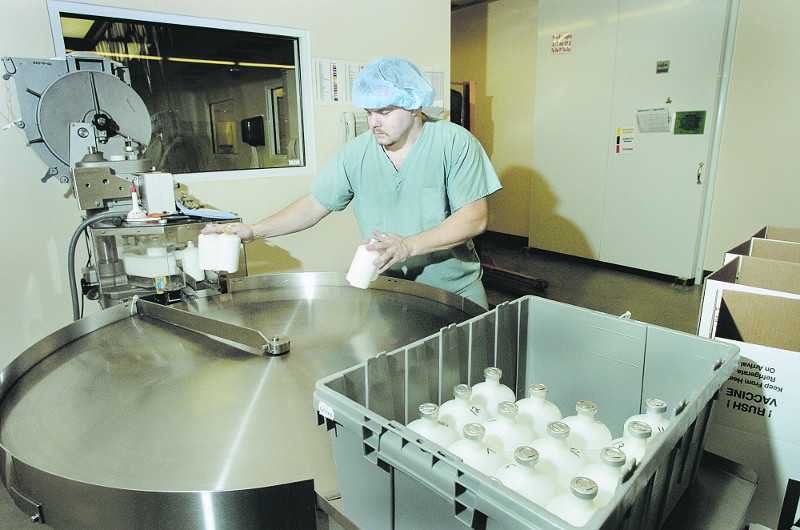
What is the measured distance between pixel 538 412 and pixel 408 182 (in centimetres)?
97

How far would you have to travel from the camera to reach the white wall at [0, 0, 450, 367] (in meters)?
2.04

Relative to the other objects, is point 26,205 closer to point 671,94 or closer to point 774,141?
point 671,94

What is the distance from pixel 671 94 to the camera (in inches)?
150

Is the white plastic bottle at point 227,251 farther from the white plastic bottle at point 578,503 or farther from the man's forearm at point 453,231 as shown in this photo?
the white plastic bottle at point 578,503

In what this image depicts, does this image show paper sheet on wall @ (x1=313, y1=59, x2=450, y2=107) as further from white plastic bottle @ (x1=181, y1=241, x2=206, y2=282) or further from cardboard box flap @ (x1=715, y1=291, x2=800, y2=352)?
cardboard box flap @ (x1=715, y1=291, x2=800, y2=352)

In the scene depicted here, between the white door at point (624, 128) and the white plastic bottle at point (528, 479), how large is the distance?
3.96 m

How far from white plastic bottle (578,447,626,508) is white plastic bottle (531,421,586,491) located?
0.06 ft

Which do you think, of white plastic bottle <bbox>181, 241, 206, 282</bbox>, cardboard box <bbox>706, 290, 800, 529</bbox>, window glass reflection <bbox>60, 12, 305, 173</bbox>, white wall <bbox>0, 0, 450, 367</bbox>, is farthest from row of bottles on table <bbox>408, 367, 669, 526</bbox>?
window glass reflection <bbox>60, 12, 305, 173</bbox>

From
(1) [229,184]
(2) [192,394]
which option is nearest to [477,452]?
(2) [192,394]

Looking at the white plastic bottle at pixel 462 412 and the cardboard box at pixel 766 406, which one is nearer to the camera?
the white plastic bottle at pixel 462 412

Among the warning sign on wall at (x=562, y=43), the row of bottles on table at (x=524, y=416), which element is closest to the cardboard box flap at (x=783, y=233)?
the row of bottles on table at (x=524, y=416)

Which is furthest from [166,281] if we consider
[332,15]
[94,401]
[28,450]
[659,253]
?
[659,253]

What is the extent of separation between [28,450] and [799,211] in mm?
4359

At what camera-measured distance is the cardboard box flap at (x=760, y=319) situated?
3.19ft
